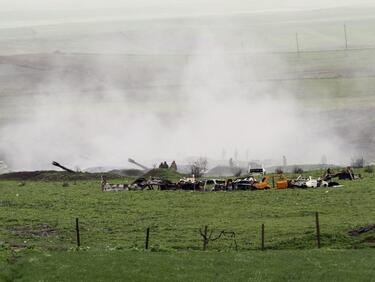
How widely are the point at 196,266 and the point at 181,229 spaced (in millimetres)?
13577

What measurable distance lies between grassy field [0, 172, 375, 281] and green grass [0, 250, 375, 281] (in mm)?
33

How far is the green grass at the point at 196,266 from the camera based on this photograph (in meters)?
24.9

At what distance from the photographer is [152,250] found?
3094cm

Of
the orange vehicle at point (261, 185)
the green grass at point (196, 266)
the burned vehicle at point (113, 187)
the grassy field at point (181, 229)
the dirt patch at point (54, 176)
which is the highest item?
the dirt patch at point (54, 176)

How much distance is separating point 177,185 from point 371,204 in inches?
713

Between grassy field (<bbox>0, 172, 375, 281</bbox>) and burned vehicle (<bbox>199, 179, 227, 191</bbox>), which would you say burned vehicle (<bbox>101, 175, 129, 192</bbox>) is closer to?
grassy field (<bbox>0, 172, 375, 281</bbox>)

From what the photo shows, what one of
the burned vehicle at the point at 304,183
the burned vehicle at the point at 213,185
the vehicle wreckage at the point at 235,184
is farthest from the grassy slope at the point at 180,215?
the burned vehicle at the point at 213,185

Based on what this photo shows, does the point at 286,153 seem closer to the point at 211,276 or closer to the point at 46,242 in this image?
the point at 46,242

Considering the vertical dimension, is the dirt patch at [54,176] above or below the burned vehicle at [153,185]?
above

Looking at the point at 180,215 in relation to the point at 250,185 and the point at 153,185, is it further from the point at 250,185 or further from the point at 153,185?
the point at 153,185

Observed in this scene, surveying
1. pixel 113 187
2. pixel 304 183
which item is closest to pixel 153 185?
pixel 113 187

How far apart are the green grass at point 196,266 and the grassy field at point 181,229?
33 mm

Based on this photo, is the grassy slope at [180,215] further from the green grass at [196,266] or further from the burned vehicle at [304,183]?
the green grass at [196,266]

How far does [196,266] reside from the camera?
26438 mm
